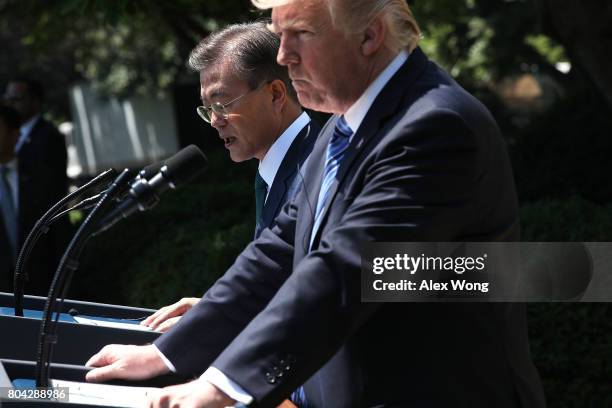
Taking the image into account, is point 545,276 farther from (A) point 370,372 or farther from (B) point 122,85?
(B) point 122,85

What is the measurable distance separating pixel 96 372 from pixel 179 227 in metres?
5.75

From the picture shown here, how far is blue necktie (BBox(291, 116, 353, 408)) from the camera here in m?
2.58

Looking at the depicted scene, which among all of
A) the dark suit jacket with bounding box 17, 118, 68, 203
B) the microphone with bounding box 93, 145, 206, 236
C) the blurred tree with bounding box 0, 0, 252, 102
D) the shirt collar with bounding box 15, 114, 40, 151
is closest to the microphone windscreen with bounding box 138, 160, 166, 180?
the microphone with bounding box 93, 145, 206, 236

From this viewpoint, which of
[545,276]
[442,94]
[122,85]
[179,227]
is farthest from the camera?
[122,85]

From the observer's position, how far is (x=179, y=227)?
839 cm

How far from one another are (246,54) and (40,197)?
4759 millimetres

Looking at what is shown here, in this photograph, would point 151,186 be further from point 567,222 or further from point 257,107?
point 567,222

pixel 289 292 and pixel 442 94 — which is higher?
pixel 442 94

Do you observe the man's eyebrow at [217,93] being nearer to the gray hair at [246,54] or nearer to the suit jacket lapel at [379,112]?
the gray hair at [246,54]

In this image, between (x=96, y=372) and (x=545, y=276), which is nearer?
(x=96, y=372)

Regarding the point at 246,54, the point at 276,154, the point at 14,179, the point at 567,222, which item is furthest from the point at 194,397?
the point at 14,179

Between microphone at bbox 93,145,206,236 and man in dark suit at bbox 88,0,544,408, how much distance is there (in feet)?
1.13

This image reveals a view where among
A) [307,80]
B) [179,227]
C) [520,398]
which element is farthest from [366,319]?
[179,227]

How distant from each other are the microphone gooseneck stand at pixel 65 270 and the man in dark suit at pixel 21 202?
17.7ft
